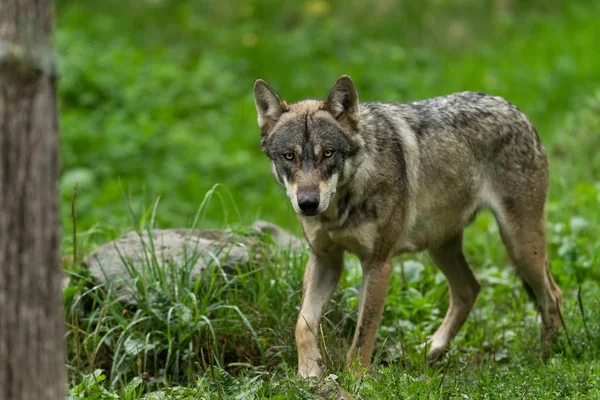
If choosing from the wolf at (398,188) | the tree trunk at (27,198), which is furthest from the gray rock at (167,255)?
the tree trunk at (27,198)

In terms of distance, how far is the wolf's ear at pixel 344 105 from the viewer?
216 inches

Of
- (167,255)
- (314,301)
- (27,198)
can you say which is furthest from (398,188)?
(27,198)

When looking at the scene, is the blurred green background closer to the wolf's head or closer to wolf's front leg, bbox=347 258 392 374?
wolf's front leg, bbox=347 258 392 374

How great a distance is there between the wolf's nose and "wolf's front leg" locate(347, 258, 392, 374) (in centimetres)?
80

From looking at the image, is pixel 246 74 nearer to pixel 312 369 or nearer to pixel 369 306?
pixel 369 306

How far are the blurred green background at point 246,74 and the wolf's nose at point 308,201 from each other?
18.0ft

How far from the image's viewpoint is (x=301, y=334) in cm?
546

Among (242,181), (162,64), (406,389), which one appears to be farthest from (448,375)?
(162,64)

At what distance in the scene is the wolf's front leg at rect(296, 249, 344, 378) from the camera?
540 centimetres

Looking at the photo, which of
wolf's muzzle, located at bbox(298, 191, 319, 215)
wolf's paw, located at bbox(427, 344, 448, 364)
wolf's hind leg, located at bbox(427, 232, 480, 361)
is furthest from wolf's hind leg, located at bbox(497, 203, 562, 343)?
wolf's muzzle, located at bbox(298, 191, 319, 215)

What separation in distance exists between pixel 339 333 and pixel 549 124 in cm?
818

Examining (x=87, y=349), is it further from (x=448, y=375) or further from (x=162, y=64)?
(x=162, y=64)

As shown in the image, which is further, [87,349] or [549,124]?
[549,124]

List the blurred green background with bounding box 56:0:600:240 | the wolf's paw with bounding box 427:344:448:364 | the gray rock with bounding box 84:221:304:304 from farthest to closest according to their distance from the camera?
1. the blurred green background with bounding box 56:0:600:240
2. the wolf's paw with bounding box 427:344:448:364
3. the gray rock with bounding box 84:221:304:304
